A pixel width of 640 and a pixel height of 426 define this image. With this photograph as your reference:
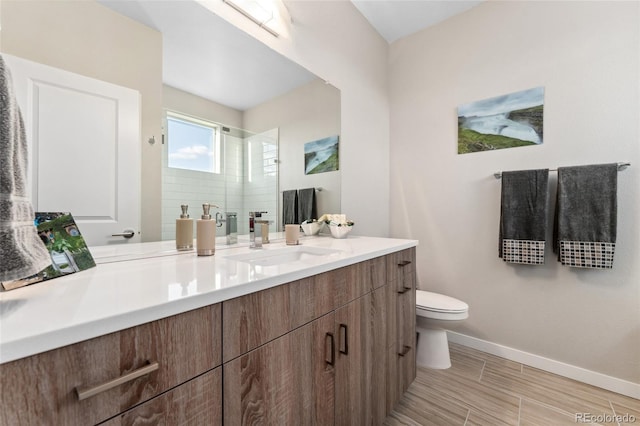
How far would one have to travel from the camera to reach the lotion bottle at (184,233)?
3.56 ft

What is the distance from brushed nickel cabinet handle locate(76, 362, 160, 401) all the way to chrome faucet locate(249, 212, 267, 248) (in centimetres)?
83

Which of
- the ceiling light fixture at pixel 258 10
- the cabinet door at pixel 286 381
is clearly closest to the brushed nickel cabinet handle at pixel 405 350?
the cabinet door at pixel 286 381

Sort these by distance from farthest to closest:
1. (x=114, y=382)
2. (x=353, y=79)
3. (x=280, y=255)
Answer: (x=353, y=79) < (x=280, y=255) < (x=114, y=382)

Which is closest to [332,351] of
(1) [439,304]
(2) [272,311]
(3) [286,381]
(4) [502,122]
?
(3) [286,381]

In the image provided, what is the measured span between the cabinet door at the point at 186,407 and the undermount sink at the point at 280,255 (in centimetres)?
53

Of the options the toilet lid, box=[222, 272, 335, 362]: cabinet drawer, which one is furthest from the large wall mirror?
the toilet lid

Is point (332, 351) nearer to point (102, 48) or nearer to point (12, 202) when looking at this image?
point (12, 202)

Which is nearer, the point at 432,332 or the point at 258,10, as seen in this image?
the point at 258,10

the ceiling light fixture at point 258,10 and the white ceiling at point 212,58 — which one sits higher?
the ceiling light fixture at point 258,10

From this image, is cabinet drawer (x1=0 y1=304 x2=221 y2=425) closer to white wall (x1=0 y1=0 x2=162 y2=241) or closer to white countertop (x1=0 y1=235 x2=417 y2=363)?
white countertop (x1=0 y1=235 x2=417 y2=363)

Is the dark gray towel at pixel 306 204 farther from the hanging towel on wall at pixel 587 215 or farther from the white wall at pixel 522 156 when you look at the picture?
the hanging towel on wall at pixel 587 215

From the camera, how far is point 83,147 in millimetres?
853

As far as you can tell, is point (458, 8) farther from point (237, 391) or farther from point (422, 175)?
point (237, 391)

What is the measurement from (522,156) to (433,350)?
153 centimetres
